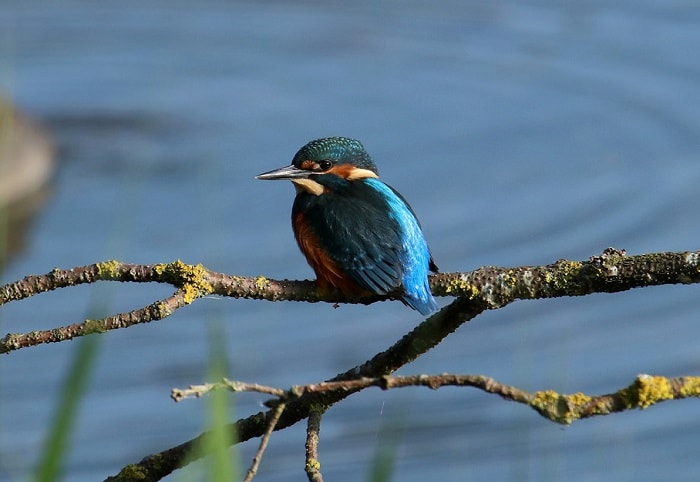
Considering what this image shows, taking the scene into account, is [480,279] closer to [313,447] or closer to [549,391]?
[313,447]

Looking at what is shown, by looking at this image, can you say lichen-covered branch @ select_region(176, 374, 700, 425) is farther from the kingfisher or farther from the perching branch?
the kingfisher

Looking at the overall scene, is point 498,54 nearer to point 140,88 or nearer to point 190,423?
point 140,88

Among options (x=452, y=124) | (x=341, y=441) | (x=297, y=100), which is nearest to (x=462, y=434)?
(x=341, y=441)

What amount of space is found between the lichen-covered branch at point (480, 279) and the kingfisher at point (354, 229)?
1.59 feet

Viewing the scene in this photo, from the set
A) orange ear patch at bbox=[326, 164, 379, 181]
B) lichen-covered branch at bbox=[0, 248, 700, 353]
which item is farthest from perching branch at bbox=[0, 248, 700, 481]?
orange ear patch at bbox=[326, 164, 379, 181]

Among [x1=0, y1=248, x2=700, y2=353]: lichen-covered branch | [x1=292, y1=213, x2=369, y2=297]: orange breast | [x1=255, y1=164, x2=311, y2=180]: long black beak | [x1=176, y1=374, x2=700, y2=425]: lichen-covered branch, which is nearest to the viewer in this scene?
[x1=176, y1=374, x2=700, y2=425]: lichen-covered branch

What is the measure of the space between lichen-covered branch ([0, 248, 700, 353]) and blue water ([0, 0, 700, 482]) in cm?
25

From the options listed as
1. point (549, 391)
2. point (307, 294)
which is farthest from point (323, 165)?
point (549, 391)

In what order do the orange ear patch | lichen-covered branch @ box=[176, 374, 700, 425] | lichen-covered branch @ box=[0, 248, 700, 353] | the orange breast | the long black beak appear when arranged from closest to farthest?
lichen-covered branch @ box=[176, 374, 700, 425] → lichen-covered branch @ box=[0, 248, 700, 353] → the orange breast → the long black beak → the orange ear patch

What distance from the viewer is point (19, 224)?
11.1 metres

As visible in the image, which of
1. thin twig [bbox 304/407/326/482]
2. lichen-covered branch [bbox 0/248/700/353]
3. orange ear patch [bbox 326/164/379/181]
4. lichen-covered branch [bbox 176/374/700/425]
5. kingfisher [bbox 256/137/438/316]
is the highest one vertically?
orange ear patch [bbox 326/164/379/181]

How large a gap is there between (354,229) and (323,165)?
0.99 feet

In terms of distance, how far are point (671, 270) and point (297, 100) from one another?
1007 cm

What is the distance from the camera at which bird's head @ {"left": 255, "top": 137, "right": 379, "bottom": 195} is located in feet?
11.8
